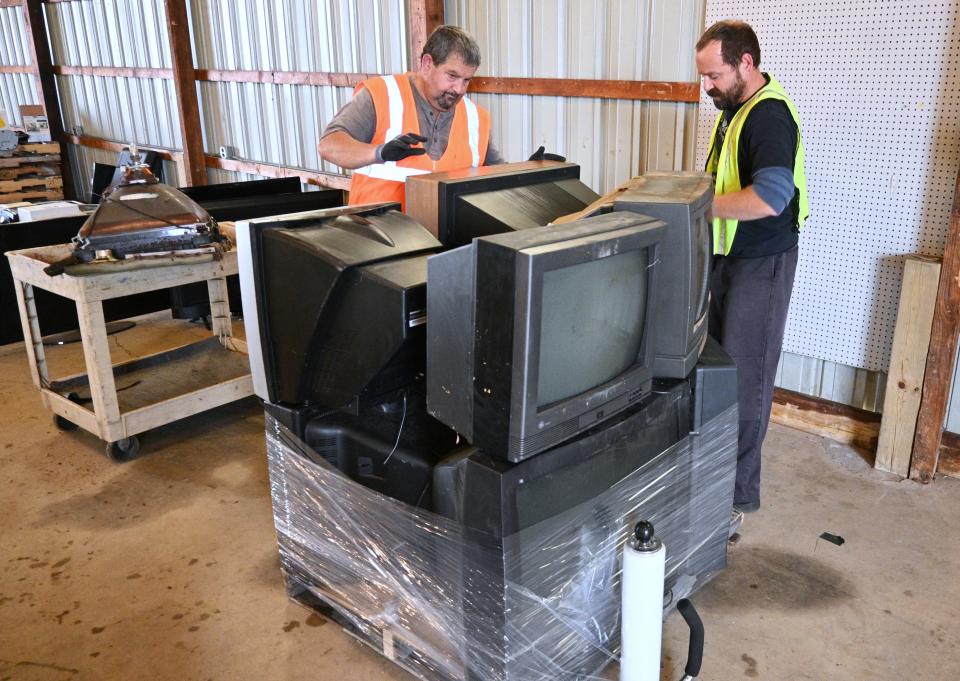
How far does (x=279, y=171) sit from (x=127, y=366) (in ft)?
8.70

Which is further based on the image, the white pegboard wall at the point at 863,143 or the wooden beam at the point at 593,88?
the wooden beam at the point at 593,88

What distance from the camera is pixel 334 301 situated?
1.74 m

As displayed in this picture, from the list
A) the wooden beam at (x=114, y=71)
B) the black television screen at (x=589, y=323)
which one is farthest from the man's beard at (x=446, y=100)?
the wooden beam at (x=114, y=71)

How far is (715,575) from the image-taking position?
239 centimetres

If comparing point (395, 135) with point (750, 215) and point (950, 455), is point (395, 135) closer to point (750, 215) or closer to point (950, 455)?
point (750, 215)

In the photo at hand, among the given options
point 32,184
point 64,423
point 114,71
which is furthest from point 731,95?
point 32,184

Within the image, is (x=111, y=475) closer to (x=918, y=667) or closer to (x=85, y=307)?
(x=85, y=307)

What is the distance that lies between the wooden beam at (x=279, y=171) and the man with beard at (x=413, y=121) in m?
2.63

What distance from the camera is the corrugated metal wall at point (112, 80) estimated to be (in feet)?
23.6

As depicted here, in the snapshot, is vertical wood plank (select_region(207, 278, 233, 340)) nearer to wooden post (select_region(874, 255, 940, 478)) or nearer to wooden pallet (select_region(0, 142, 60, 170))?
wooden post (select_region(874, 255, 940, 478))

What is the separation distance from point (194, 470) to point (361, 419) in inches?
60.0

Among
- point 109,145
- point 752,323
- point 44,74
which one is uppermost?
point 44,74

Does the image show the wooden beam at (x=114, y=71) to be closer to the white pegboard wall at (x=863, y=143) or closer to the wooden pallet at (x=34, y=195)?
the wooden pallet at (x=34, y=195)

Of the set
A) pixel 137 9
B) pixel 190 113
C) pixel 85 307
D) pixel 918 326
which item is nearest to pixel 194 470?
pixel 85 307
